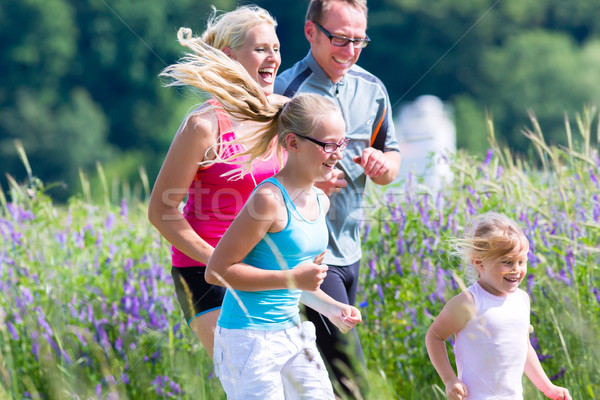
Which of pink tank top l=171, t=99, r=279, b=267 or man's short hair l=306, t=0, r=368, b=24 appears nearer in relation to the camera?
pink tank top l=171, t=99, r=279, b=267

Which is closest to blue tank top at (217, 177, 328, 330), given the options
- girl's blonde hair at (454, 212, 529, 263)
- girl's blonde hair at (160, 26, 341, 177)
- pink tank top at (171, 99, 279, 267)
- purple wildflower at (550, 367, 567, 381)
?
girl's blonde hair at (160, 26, 341, 177)

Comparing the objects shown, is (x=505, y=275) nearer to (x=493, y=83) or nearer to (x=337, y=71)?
(x=337, y=71)

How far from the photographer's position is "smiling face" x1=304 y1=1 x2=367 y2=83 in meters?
3.21

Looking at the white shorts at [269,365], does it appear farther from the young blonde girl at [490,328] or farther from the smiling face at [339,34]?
the smiling face at [339,34]

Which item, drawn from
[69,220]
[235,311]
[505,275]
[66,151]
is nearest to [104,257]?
[69,220]

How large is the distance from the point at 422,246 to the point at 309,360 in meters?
1.55

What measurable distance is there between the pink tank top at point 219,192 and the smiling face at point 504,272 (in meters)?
0.83

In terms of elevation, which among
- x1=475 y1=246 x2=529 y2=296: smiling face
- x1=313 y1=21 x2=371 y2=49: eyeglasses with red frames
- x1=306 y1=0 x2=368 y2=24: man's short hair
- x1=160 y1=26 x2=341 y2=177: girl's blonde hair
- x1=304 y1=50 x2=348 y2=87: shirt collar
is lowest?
x1=475 y1=246 x2=529 y2=296: smiling face

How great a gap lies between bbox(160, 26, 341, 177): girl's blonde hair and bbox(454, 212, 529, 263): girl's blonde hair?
0.56m

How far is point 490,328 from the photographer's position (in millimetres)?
2406

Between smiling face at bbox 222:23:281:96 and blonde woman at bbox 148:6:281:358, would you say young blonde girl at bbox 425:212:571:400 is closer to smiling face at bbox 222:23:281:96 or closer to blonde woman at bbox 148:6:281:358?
blonde woman at bbox 148:6:281:358

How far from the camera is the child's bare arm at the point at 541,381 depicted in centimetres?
248

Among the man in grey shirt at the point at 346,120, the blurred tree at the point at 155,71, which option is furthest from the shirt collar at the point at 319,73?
the blurred tree at the point at 155,71

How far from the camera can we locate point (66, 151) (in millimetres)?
33750
